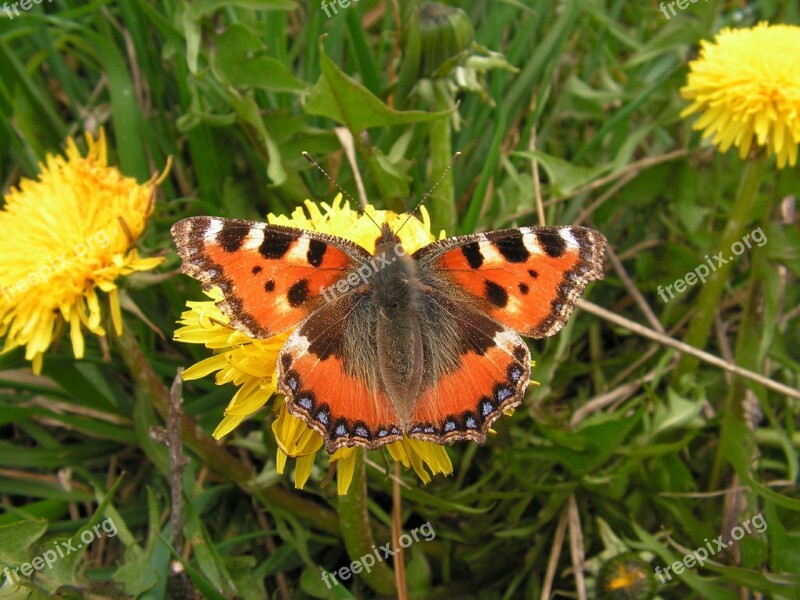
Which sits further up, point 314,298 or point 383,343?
point 314,298

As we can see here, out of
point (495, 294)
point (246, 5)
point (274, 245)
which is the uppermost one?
point (246, 5)

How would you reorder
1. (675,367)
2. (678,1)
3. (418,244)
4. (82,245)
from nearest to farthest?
→ (418,244) < (82,245) < (675,367) < (678,1)

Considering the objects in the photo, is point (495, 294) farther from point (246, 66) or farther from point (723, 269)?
point (246, 66)

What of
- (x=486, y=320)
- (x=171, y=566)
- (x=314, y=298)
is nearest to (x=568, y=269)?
(x=486, y=320)

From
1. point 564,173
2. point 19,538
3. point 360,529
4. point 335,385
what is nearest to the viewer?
point 335,385

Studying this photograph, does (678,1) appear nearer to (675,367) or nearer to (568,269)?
(675,367)

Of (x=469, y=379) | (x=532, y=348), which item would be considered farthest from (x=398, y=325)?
(x=532, y=348)

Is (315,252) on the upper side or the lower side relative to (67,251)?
lower

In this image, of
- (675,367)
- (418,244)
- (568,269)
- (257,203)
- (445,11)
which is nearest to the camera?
(568,269)
